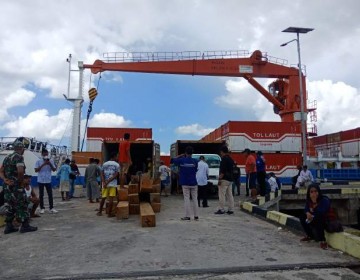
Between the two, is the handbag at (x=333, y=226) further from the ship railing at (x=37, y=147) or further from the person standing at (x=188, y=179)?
the ship railing at (x=37, y=147)

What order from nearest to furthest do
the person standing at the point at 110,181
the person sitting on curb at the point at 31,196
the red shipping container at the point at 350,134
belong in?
the person sitting on curb at the point at 31,196
the person standing at the point at 110,181
the red shipping container at the point at 350,134

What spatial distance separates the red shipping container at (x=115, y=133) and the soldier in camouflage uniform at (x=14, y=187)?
63.7 feet

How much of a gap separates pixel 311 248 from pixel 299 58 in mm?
18390

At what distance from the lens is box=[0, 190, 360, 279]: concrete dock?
15.8 feet

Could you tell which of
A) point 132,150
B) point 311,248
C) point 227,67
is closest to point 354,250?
point 311,248

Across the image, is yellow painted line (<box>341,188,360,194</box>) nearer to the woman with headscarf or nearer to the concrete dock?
the concrete dock

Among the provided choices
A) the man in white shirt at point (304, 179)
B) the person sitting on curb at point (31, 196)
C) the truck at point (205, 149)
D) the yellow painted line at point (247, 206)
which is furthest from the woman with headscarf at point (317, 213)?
the truck at point (205, 149)

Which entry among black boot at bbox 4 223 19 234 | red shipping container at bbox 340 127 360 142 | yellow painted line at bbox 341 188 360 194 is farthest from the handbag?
red shipping container at bbox 340 127 360 142

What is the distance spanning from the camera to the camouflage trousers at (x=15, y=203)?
23.9 ft

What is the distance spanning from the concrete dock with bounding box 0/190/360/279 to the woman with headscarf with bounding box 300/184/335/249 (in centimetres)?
21

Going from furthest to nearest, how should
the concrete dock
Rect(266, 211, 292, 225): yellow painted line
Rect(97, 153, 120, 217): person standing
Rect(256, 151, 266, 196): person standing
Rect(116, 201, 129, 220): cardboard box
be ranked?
Rect(256, 151, 266, 196): person standing, Rect(97, 153, 120, 217): person standing, Rect(116, 201, 129, 220): cardboard box, Rect(266, 211, 292, 225): yellow painted line, the concrete dock

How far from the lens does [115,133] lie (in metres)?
27.1

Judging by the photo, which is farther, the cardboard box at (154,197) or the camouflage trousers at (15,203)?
the cardboard box at (154,197)

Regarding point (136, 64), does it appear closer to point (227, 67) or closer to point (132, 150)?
point (227, 67)
